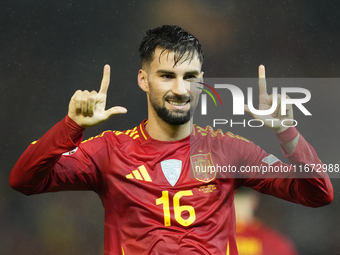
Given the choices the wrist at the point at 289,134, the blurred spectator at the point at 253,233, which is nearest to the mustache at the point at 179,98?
the wrist at the point at 289,134

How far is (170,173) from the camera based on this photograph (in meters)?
1.57

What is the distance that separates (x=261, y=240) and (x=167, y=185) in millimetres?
1010

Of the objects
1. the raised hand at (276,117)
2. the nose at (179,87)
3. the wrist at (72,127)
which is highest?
the nose at (179,87)

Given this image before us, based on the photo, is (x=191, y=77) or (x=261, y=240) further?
(x=261, y=240)

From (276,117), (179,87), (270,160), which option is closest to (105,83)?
(179,87)

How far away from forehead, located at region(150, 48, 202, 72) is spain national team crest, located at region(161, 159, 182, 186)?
1.27 ft

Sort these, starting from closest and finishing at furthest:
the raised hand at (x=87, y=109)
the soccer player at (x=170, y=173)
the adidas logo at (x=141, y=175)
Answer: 1. the raised hand at (x=87, y=109)
2. the soccer player at (x=170, y=173)
3. the adidas logo at (x=141, y=175)

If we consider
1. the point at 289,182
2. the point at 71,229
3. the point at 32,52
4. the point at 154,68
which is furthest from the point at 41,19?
the point at 289,182

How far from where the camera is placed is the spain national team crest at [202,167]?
5.18ft

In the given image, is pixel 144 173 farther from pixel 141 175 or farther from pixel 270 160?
pixel 270 160

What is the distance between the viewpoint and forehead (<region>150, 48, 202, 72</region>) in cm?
157

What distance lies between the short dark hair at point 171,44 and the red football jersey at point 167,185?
1.11 ft

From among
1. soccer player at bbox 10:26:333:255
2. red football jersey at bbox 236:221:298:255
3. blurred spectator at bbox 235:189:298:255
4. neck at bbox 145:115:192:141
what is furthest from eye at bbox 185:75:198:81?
red football jersey at bbox 236:221:298:255

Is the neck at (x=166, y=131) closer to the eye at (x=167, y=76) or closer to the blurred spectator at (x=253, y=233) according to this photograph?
the eye at (x=167, y=76)
